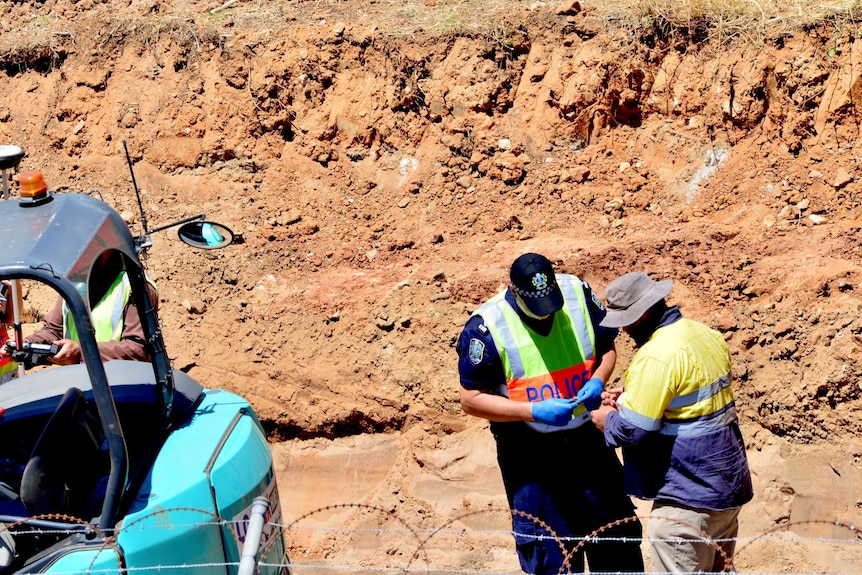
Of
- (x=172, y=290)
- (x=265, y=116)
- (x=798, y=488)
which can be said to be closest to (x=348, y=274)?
(x=172, y=290)

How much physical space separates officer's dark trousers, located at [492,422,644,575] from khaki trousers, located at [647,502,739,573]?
0.23m

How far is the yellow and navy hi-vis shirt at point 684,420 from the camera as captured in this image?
3.78 meters

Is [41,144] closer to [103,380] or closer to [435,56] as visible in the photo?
[435,56]

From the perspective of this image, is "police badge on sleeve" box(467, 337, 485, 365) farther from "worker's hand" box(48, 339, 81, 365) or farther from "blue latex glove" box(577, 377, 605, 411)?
"worker's hand" box(48, 339, 81, 365)

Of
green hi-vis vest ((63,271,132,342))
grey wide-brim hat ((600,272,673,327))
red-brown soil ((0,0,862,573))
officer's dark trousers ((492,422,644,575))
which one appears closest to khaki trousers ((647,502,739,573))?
officer's dark trousers ((492,422,644,575))

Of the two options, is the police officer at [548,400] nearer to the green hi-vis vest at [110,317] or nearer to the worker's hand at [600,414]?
the worker's hand at [600,414]

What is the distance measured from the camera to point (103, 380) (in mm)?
3385

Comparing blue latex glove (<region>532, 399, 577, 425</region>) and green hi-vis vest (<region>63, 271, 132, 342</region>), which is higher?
green hi-vis vest (<region>63, 271, 132, 342</region>)

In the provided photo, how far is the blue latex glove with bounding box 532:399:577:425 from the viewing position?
3.99 m

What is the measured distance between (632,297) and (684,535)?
3.56 ft

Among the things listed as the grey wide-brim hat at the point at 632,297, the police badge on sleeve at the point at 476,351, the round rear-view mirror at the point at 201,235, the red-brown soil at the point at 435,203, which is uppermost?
the round rear-view mirror at the point at 201,235

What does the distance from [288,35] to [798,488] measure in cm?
757

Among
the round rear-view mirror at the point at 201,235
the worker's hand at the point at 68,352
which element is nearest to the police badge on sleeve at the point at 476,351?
the round rear-view mirror at the point at 201,235

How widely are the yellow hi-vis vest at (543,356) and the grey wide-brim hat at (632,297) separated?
23 centimetres
